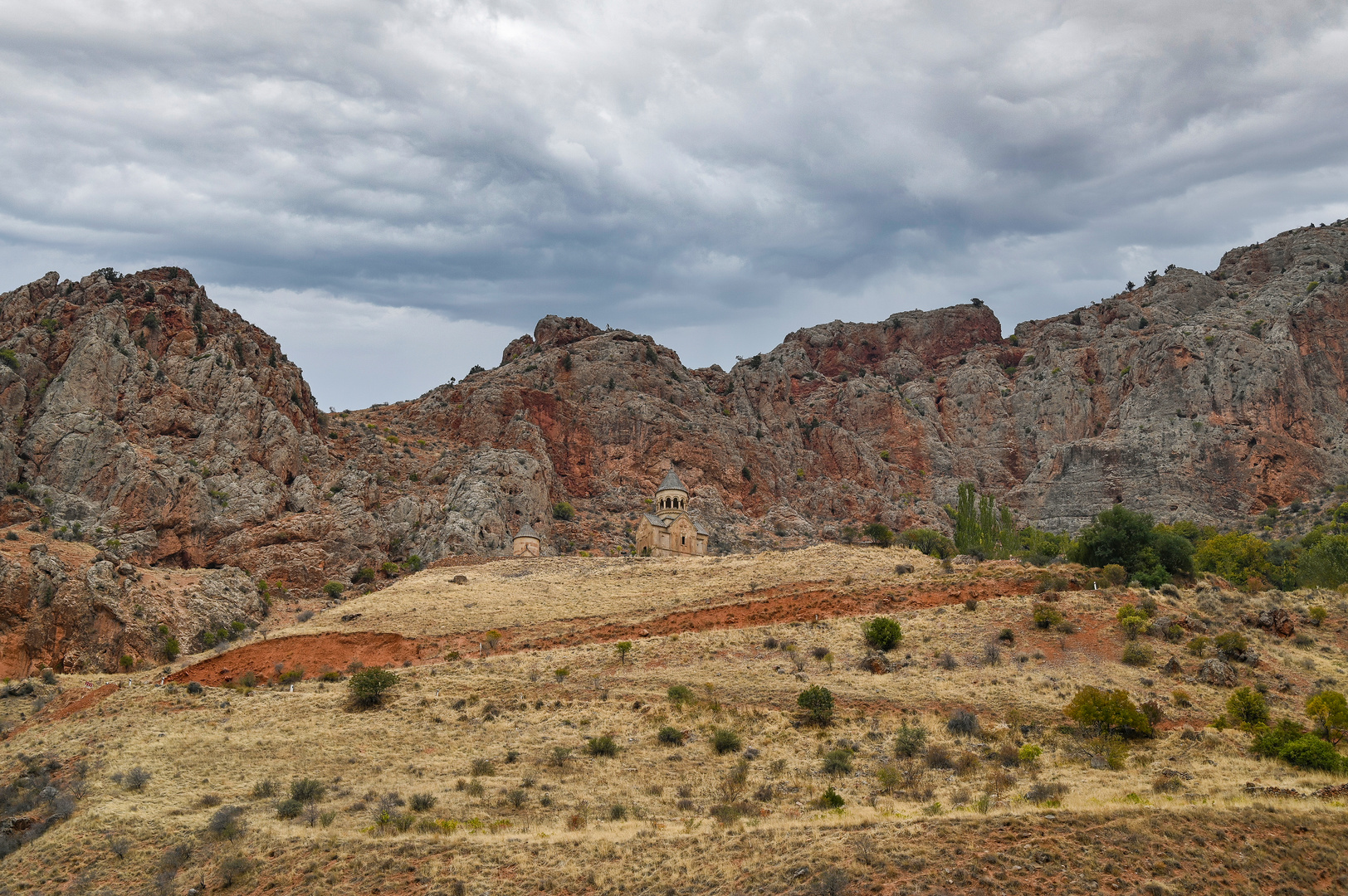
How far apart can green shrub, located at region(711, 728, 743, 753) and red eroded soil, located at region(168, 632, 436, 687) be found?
19389mm

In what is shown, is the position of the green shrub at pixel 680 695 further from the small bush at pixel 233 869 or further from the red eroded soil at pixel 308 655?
the small bush at pixel 233 869

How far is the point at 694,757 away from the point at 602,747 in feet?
9.68

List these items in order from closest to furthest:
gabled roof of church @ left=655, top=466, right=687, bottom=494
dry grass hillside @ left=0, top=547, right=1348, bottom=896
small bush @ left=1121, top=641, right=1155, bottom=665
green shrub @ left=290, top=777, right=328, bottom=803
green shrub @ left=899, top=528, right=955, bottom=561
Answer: dry grass hillside @ left=0, top=547, right=1348, bottom=896
green shrub @ left=290, top=777, right=328, bottom=803
small bush @ left=1121, top=641, right=1155, bottom=665
green shrub @ left=899, top=528, right=955, bottom=561
gabled roof of church @ left=655, top=466, right=687, bottom=494

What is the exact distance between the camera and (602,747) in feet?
91.4

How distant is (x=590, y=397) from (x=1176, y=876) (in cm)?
8279

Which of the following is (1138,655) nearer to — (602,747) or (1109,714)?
(1109,714)

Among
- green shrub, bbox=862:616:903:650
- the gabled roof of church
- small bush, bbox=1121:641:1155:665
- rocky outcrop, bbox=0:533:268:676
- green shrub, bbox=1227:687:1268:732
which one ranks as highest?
the gabled roof of church

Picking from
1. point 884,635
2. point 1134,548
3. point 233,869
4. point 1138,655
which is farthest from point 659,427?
point 233,869

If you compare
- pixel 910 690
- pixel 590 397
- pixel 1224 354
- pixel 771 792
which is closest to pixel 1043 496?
pixel 1224 354

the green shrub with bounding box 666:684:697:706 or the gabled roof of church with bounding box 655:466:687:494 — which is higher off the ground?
the gabled roof of church with bounding box 655:466:687:494

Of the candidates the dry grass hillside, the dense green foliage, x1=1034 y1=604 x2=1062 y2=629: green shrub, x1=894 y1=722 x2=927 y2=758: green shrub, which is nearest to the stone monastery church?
the dry grass hillside

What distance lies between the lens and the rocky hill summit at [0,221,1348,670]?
60125mm

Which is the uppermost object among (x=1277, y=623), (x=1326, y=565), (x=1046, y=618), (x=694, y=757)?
(x=1046, y=618)

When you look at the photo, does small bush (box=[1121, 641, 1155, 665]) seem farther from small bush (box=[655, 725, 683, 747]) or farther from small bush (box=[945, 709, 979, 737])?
small bush (box=[655, 725, 683, 747])
